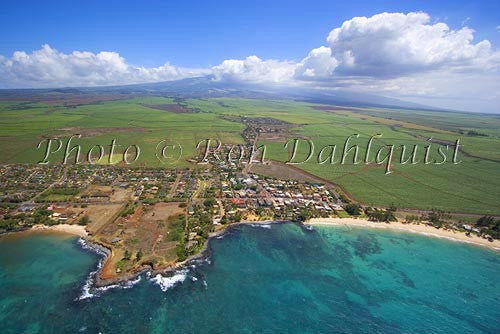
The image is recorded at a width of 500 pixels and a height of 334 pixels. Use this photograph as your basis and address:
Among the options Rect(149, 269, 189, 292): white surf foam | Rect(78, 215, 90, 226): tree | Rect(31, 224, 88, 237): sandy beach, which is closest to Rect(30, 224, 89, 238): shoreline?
Rect(31, 224, 88, 237): sandy beach

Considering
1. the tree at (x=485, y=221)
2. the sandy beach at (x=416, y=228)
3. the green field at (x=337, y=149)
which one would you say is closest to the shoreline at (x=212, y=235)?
the sandy beach at (x=416, y=228)

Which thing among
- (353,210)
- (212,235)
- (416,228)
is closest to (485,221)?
(416,228)

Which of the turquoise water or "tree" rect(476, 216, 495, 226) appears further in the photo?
"tree" rect(476, 216, 495, 226)

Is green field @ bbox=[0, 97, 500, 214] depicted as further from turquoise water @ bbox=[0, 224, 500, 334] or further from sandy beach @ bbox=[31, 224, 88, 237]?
sandy beach @ bbox=[31, 224, 88, 237]

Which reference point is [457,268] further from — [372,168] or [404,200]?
[372,168]

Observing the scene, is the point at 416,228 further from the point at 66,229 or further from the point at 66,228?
the point at 66,228

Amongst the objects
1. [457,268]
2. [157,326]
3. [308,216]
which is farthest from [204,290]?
[457,268]

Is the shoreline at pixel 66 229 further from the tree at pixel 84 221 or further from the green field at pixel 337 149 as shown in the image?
the green field at pixel 337 149
